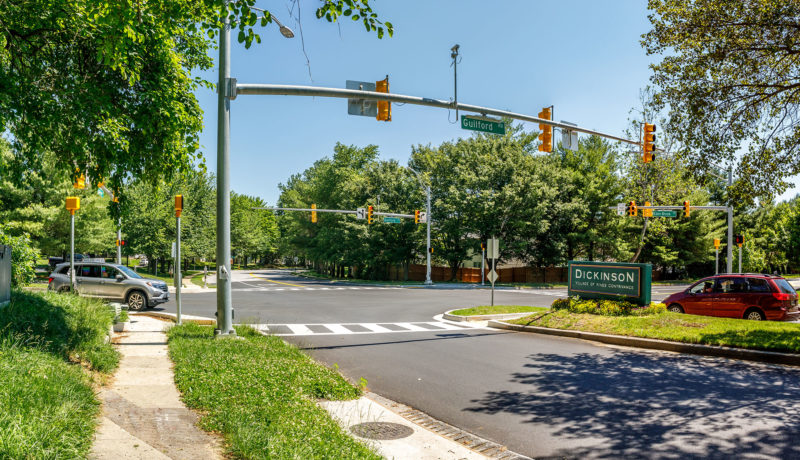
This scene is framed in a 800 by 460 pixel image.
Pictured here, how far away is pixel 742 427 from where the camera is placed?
6098 millimetres

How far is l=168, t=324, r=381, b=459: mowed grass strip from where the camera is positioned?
472cm

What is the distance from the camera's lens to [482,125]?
14.0 m

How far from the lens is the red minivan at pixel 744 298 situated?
14.8 m

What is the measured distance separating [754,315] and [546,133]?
811 centimetres

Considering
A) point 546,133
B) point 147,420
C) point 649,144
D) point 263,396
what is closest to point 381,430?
point 263,396

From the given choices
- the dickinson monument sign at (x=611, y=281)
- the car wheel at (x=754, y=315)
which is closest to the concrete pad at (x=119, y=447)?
the dickinson monument sign at (x=611, y=281)

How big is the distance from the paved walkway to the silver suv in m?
10.5

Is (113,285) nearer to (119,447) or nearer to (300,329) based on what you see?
(300,329)

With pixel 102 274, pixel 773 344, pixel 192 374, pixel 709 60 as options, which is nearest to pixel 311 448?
pixel 192 374

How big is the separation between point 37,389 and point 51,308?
547cm

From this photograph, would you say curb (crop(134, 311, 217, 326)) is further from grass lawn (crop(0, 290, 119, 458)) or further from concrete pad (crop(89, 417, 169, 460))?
concrete pad (crop(89, 417, 169, 460))

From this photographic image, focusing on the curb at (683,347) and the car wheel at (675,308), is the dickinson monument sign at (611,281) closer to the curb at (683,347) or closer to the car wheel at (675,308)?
the curb at (683,347)

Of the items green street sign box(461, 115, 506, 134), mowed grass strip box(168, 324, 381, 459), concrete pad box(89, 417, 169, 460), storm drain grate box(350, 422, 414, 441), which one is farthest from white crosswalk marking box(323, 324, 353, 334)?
concrete pad box(89, 417, 169, 460)

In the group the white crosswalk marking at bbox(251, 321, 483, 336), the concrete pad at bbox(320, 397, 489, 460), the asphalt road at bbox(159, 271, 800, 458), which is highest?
the concrete pad at bbox(320, 397, 489, 460)
